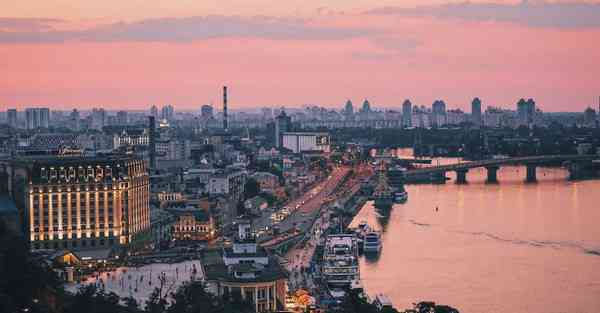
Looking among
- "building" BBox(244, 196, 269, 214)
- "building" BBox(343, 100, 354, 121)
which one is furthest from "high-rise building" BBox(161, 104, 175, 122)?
"building" BBox(244, 196, 269, 214)

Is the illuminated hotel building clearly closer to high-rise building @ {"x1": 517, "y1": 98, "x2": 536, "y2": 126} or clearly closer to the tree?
the tree

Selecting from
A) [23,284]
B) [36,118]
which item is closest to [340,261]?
[23,284]

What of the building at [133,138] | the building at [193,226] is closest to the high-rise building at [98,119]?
the building at [133,138]

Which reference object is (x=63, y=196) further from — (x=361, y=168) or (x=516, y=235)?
(x=361, y=168)

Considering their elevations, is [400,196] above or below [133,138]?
below

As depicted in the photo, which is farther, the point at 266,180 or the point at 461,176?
the point at 461,176

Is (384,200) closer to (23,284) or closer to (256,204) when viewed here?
(256,204)
